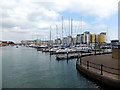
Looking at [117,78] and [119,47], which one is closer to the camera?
[117,78]

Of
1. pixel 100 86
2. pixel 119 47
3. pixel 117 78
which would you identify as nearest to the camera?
pixel 117 78

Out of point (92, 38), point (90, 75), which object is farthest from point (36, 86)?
point (92, 38)

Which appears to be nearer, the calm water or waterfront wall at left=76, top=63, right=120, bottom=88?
waterfront wall at left=76, top=63, right=120, bottom=88

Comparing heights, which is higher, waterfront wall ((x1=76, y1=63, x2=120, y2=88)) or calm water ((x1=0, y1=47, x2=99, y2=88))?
waterfront wall ((x1=76, y1=63, x2=120, y2=88))

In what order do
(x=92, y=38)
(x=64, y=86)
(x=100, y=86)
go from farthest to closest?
(x=92, y=38), (x=64, y=86), (x=100, y=86)

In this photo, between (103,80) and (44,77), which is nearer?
(103,80)

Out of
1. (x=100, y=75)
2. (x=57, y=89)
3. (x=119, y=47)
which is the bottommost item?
(x=57, y=89)

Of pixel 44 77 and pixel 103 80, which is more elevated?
pixel 103 80

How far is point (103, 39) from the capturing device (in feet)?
470

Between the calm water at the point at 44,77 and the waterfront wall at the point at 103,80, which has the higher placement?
the waterfront wall at the point at 103,80

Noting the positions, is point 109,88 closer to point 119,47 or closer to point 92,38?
point 119,47

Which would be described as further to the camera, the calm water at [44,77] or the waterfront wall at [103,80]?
the calm water at [44,77]

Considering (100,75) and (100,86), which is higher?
(100,75)

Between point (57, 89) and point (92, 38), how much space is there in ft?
424
